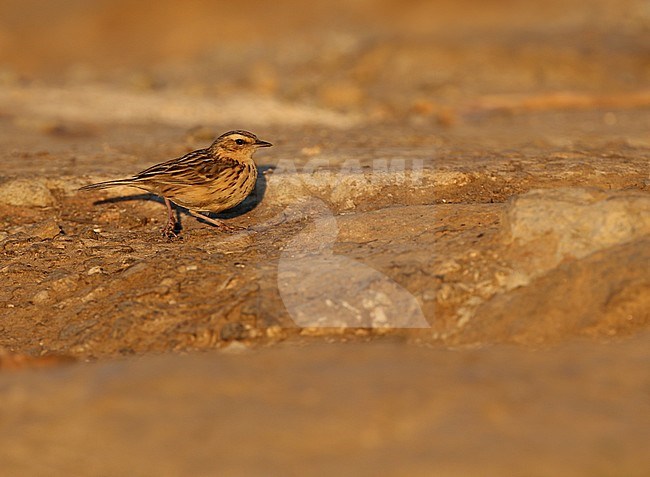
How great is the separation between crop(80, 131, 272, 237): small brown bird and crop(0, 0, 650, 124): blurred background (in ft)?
16.1

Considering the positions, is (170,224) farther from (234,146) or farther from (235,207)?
(234,146)

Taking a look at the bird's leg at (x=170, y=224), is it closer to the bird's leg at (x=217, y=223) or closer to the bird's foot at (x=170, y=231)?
the bird's foot at (x=170, y=231)

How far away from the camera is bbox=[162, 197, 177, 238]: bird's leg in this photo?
7285 mm

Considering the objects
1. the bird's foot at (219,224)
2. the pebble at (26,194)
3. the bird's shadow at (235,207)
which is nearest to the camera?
the bird's foot at (219,224)

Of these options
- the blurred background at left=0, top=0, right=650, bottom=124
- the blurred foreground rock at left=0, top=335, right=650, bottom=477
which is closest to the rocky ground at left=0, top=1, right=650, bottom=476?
the blurred foreground rock at left=0, top=335, right=650, bottom=477

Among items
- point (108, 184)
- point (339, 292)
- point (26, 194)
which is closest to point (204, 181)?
point (108, 184)

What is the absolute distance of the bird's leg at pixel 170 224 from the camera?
23.9ft

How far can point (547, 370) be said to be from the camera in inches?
171

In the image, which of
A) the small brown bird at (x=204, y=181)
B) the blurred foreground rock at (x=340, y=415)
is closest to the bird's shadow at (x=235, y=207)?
the small brown bird at (x=204, y=181)

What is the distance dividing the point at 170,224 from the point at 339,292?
2.16 m

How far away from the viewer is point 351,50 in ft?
53.6

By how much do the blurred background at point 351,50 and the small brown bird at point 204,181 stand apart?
4.89 meters

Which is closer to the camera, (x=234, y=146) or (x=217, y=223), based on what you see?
(x=217, y=223)

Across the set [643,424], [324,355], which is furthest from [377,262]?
[643,424]
